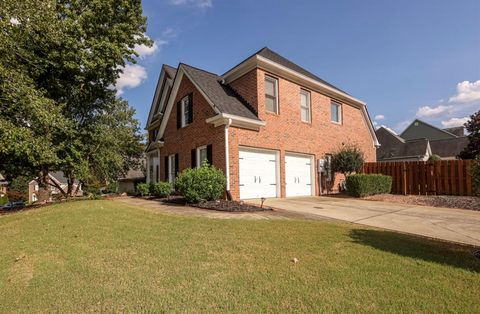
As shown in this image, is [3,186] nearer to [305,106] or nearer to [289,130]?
[289,130]

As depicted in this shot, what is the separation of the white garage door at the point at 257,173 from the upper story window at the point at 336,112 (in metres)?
6.32

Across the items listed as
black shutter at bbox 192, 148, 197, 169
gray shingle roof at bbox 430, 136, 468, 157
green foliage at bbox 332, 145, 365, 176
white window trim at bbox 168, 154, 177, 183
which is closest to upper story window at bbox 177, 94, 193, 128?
black shutter at bbox 192, 148, 197, 169

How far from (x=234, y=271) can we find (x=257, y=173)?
887 cm

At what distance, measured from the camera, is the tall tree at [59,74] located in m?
11.2

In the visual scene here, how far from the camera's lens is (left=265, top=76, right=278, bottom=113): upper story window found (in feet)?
43.3

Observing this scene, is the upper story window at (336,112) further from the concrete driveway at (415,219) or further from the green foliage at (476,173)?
the green foliage at (476,173)

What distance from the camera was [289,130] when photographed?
13.8m

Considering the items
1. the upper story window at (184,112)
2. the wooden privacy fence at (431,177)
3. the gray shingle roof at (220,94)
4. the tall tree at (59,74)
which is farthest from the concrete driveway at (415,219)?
the tall tree at (59,74)

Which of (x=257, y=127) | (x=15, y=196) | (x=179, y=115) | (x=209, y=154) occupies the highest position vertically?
(x=179, y=115)

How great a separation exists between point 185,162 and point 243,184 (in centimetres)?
429

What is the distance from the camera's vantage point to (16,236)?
20.8ft

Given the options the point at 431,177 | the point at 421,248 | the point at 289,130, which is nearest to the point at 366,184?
the point at 431,177

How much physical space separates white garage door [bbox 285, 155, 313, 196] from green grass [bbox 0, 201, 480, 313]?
7651mm

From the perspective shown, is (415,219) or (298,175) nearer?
(415,219)
